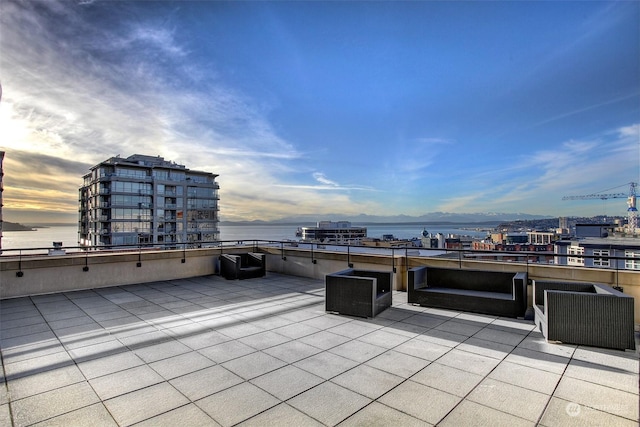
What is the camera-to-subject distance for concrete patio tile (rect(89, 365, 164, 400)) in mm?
2924

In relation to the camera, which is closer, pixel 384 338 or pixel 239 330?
pixel 384 338

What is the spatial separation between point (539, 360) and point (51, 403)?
4.76 m

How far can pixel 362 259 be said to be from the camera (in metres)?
8.20

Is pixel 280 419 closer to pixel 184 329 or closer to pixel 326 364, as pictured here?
pixel 326 364

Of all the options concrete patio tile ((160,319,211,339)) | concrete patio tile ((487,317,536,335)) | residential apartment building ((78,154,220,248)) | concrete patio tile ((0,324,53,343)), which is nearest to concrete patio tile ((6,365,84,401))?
concrete patio tile ((160,319,211,339))

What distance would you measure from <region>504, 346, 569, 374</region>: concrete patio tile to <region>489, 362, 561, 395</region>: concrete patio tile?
0.36 ft

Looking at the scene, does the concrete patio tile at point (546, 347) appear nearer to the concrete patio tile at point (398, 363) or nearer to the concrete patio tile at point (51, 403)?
the concrete patio tile at point (398, 363)

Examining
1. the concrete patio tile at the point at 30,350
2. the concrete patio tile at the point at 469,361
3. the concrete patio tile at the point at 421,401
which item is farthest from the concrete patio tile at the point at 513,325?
the concrete patio tile at the point at 30,350

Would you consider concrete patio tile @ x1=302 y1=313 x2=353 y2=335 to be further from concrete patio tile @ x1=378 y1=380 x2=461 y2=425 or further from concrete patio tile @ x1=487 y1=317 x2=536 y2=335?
concrete patio tile @ x1=487 y1=317 x2=536 y2=335

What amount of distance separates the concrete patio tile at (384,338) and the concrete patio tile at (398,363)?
0.32 metres

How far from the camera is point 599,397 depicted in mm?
2795

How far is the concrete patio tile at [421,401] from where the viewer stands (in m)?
2.55

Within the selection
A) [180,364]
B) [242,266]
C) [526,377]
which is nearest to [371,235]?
[242,266]

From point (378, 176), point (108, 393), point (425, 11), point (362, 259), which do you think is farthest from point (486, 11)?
point (378, 176)
